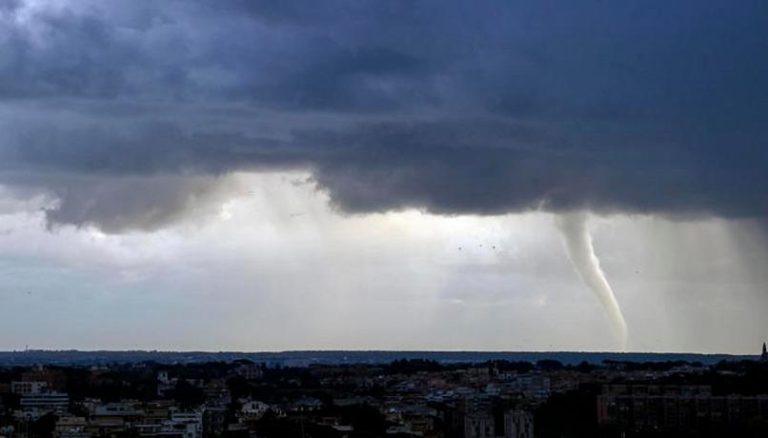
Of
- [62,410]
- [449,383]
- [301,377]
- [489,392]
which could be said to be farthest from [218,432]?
[301,377]

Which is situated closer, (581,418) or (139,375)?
(581,418)

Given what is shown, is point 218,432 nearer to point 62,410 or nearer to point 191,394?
Result: point 62,410

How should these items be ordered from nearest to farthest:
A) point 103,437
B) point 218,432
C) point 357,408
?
point 103,437 → point 218,432 → point 357,408

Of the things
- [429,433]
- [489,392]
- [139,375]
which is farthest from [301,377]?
[429,433]

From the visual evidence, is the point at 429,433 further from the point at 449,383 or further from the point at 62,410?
the point at 449,383

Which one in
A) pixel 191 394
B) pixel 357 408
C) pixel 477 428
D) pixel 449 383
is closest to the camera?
pixel 477 428

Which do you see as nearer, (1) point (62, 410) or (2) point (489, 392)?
Result: (1) point (62, 410)

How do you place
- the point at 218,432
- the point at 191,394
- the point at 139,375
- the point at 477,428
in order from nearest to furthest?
the point at 218,432 < the point at 477,428 < the point at 191,394 < the point at 139,375

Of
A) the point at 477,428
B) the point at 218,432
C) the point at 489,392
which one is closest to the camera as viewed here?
the point at 218,432

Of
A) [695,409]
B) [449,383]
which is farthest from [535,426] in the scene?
[449,383]
